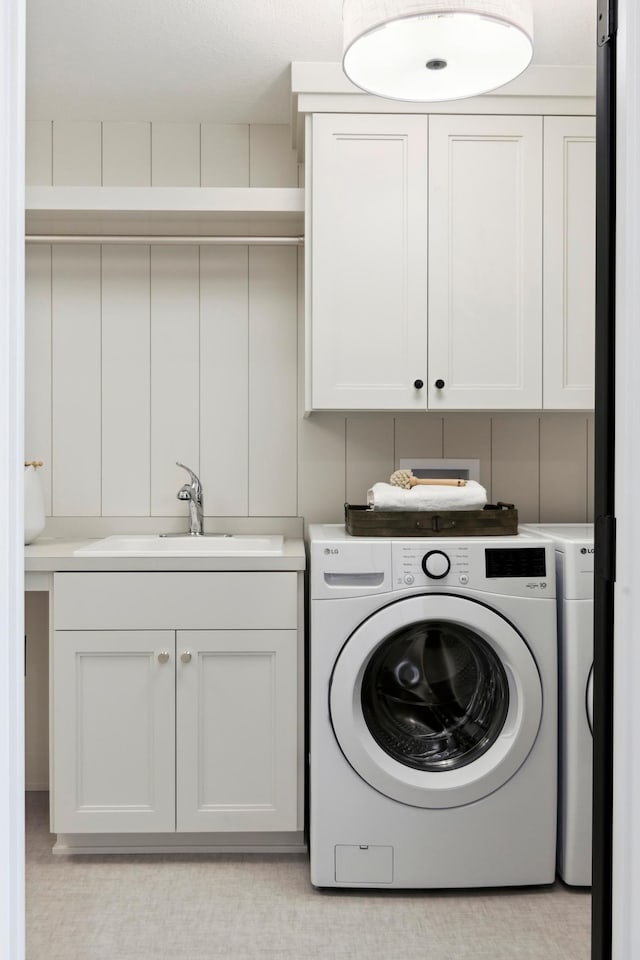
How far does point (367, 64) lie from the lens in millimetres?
1746

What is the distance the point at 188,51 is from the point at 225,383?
109cm

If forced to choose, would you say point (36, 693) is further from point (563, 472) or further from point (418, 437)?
point (563, 472)

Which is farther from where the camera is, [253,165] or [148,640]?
[253,165]

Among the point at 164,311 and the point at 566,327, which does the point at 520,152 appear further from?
the point at 164,311

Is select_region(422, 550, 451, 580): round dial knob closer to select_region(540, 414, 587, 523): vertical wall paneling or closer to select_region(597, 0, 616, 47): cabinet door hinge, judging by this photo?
select_region(540, 414, 587, 523): vertical wall paneling

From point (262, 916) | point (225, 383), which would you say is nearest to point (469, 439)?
point (225, 383)

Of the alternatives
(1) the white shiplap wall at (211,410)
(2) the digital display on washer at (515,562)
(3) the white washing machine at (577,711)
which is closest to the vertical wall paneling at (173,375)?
(1) the white shiplap wall at (211,410)

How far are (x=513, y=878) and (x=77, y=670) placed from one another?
1.39 meters

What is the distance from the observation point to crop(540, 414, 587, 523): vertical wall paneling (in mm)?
2908

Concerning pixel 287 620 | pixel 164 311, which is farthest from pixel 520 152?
pixel 287 620

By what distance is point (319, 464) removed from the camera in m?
2.92

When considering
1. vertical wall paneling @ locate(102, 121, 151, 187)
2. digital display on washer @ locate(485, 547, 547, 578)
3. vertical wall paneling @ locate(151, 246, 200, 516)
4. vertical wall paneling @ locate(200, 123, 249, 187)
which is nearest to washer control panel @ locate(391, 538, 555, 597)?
digital display on washer @ locate(485, 547, 547, 578)
